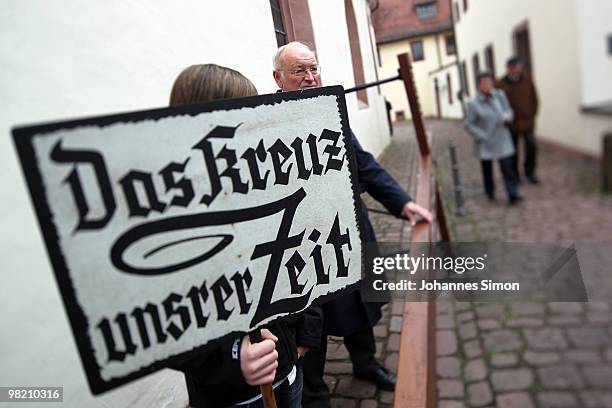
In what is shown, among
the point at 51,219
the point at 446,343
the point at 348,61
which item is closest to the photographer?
the point at 51,219

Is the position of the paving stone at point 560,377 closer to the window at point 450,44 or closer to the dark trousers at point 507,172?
the window at point 450,44

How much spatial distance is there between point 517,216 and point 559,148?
1.67 meters

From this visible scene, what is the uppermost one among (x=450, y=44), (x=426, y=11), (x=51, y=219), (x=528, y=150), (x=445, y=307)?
(x=426, y=11)

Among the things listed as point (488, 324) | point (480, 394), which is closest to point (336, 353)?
point (480, 394)

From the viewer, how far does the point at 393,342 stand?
237cm

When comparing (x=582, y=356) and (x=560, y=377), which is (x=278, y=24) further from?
(x=582, y=356)

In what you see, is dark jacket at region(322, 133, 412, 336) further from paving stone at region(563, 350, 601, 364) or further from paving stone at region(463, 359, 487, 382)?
paving stone at region(563, 350, 601, 364)

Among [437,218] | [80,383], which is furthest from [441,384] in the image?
[80,383]

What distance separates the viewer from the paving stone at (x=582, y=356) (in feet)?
7.29

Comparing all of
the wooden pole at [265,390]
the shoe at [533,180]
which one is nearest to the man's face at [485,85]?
the shoe at [533,180]

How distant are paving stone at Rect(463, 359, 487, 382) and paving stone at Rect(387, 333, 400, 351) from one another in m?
0.41

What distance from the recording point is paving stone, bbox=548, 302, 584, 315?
274 cm

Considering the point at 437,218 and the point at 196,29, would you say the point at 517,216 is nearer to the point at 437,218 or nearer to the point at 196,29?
the point at 437,218

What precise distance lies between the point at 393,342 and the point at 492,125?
3497 millimetres
